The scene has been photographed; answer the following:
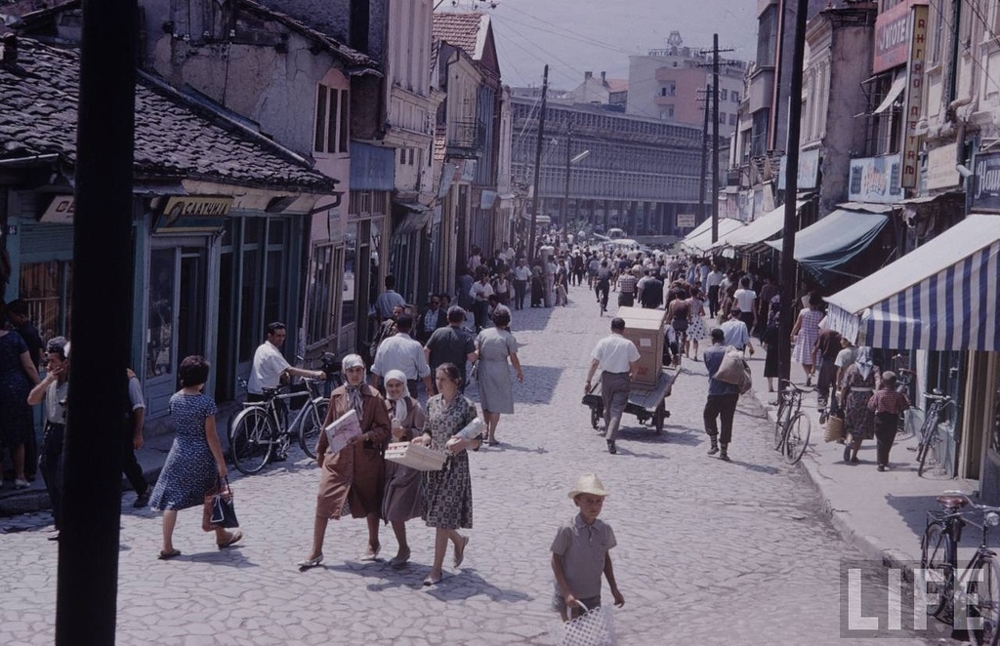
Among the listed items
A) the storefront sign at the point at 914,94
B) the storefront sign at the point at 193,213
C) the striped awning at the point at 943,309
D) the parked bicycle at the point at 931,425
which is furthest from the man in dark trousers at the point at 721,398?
the storefront sign at the point at 193,213

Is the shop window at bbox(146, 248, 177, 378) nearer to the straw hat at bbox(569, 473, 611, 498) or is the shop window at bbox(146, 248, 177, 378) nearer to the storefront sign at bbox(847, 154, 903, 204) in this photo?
the straw hat at bbox(569, 473, 611, 498)

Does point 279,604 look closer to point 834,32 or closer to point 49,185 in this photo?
point 49,185

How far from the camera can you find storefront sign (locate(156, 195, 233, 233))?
51.2 ft

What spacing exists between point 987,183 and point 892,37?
411 inches

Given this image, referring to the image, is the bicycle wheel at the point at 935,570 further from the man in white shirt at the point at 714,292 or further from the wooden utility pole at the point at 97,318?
the man in white shirt at the point at 714,292

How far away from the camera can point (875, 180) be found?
24.0 meters

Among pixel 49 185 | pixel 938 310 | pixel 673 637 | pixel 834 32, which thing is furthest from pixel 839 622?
pixel 834 32

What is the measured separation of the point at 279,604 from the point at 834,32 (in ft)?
78.0

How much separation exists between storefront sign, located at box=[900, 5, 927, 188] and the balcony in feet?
70.5

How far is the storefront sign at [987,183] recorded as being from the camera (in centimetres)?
1335

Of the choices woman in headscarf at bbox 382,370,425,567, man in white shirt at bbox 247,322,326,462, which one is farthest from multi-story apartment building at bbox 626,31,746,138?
woman in headscarf at bbox 382,370,425,567

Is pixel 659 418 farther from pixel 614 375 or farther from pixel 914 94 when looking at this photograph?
pixel 914 94

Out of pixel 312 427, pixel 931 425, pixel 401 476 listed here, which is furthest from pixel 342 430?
pixel 931 425

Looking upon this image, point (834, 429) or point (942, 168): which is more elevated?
point (942, 168)
